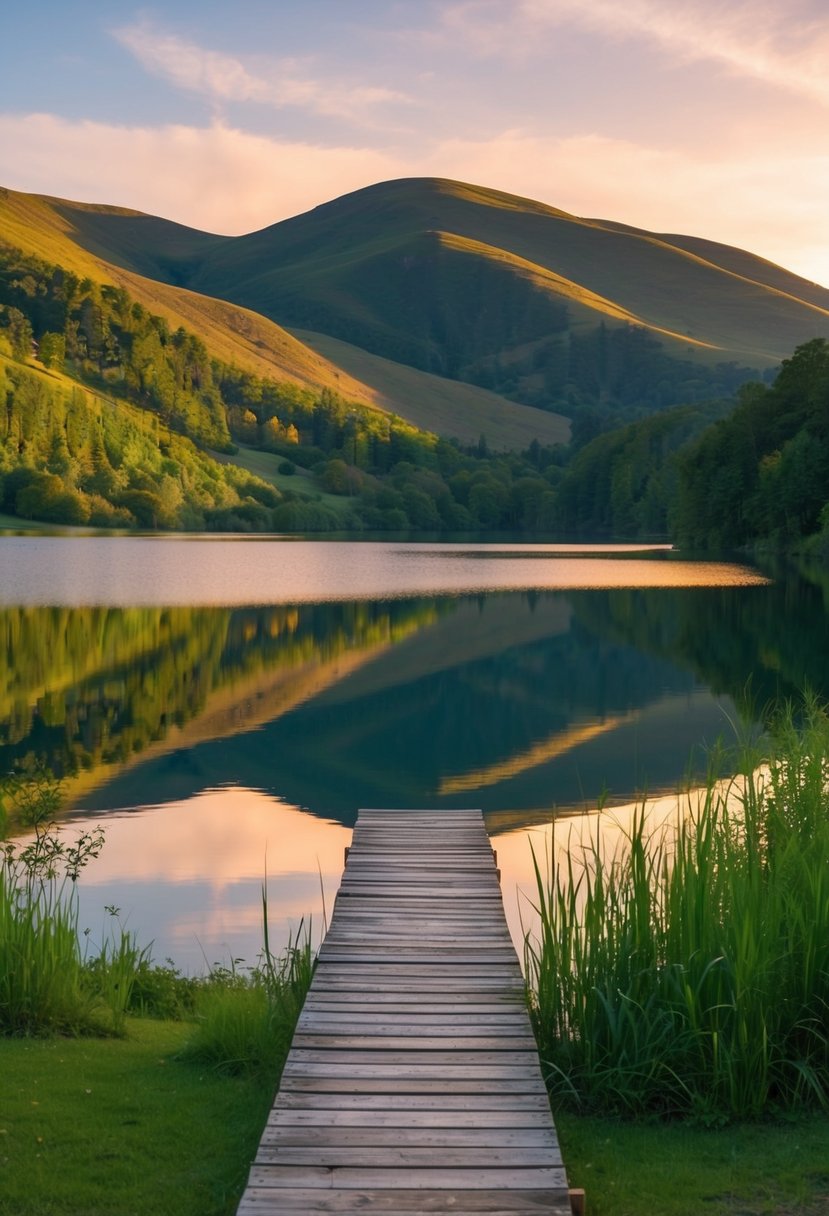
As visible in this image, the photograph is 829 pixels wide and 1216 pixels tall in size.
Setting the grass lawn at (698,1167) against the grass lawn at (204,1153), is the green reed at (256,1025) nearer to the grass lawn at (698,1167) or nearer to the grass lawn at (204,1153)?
the grass lawn at (204,1153)

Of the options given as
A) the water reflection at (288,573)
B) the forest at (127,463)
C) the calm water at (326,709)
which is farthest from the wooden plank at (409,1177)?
the forest at (127,463)

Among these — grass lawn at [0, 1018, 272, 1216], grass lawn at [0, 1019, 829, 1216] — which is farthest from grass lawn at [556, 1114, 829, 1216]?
grass lawn at [0, 1018, 272, 1216]

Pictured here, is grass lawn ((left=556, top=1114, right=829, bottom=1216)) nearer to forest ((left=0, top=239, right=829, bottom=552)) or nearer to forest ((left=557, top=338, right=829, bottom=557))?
forest ((left=557, top=338, right=829, bottom=557))

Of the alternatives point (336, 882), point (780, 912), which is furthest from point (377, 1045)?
point (336, 882)

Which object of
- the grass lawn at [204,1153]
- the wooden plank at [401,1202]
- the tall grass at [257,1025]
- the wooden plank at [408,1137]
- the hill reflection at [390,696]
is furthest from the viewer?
the hill reflection at [390,696]

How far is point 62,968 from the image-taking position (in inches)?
337

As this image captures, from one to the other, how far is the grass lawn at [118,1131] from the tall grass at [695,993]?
196 centimetres

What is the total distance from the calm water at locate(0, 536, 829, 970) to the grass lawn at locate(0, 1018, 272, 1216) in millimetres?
3633

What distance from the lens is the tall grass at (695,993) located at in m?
6.91

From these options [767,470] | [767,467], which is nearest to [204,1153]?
[767,470]

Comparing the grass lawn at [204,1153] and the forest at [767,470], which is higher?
the forest at [767,470]

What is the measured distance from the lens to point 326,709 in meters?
27.2

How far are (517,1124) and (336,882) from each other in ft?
26.4

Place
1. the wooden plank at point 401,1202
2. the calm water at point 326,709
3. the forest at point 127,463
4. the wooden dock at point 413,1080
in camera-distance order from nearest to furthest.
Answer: the wooden plank at point 401,1202 < the wooden dock at point 413,1080 < the calm water at point 326,709 < the forest at point 127,463
